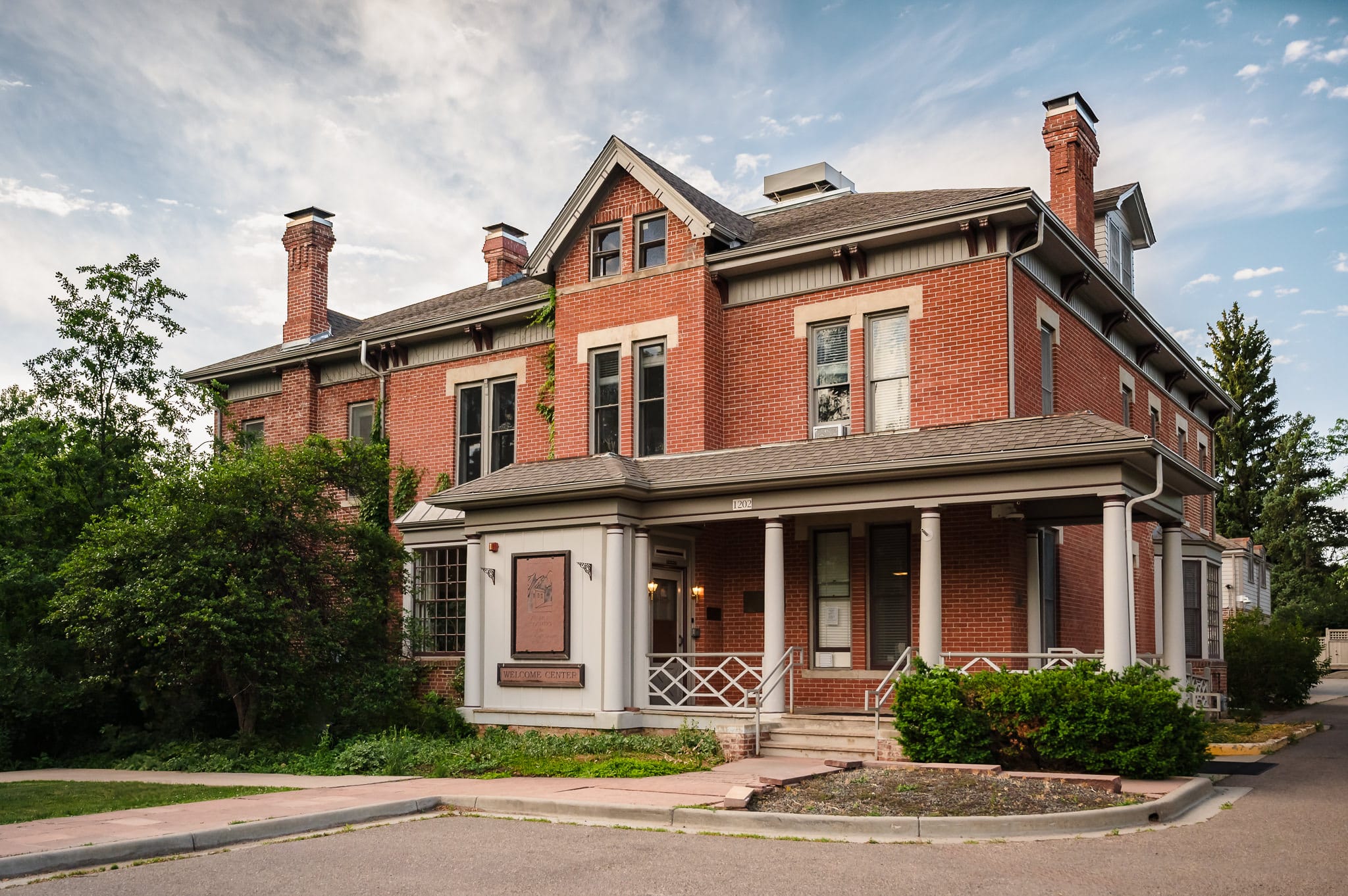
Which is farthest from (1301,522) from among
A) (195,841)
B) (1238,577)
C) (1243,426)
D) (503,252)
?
(195,841)

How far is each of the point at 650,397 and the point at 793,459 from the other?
4056 millimetres

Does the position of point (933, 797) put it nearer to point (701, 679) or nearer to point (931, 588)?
point (931, 588)

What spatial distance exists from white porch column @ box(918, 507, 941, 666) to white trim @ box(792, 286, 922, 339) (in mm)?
4085

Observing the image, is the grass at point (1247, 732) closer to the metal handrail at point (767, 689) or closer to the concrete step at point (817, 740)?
the concrete step at point (817, 740)

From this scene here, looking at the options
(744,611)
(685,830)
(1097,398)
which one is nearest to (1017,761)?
(685,830)

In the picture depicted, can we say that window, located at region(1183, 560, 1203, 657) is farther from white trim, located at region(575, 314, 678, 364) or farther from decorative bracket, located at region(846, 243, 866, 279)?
white trim, located at region(575, 314, 678, 364)

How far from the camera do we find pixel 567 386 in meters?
21.4

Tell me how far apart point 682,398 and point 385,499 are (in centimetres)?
755

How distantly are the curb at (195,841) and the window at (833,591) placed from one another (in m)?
8.15

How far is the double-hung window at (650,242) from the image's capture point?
67.6 feet

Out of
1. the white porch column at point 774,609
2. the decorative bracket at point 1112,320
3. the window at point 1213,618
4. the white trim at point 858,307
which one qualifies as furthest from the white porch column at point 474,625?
the window at point 1213,618

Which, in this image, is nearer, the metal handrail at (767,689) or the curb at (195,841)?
the curb at (195,841)

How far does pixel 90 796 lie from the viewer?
13.5 meters

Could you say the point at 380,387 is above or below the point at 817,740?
above
